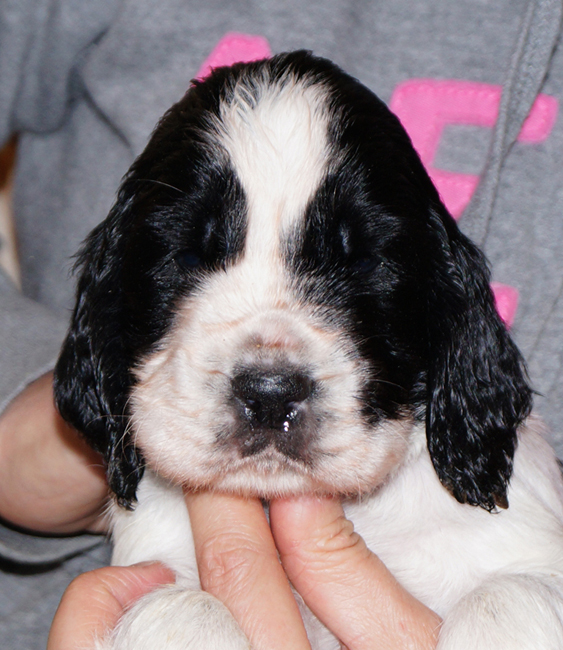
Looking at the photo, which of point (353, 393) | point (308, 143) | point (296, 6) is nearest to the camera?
point (353, 393)

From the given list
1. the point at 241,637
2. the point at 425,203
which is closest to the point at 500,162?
Answer: the point at 425,203

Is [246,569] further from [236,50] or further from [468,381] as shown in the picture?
[236,50]

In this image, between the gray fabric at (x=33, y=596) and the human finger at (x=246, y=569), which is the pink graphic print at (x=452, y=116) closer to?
the human finger at (x=246, y=569)

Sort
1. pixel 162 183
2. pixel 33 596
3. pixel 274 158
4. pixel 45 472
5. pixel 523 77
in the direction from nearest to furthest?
pixel 274 158 < pixel 162 183 < pixel 523 77 < pixel 45 472 < pixel 33 596

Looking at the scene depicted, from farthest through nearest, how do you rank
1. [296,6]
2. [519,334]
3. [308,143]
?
[296,6]
[519,334]
[308,143]

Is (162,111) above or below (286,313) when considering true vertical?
above

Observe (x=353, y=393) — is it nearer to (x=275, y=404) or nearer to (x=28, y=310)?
(x=275, y=404)

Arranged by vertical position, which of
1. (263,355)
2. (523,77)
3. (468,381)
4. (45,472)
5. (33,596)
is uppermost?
(523,77)

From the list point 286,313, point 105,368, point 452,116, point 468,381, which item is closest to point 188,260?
point 286,313
